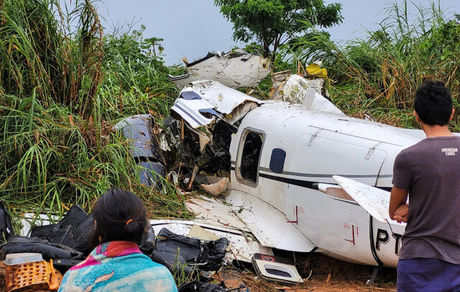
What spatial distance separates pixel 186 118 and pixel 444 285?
6.45 meters

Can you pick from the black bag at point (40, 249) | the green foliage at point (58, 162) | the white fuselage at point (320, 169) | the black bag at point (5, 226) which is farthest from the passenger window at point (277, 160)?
the black bag at point (5, 226)

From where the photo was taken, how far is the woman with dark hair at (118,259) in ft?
7.59

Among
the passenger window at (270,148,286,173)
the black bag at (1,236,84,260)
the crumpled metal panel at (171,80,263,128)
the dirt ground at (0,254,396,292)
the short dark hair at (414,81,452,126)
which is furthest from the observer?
the crumpled metal panel at (171,80,263,128)

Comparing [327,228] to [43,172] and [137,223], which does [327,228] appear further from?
[137,223]

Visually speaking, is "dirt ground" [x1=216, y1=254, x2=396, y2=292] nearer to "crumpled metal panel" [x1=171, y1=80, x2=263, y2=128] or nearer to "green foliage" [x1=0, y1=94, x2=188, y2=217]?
"green foliage" [x1=0, y1=94, x2=188, y2=217]

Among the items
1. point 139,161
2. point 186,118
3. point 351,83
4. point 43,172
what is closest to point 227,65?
point 186,118

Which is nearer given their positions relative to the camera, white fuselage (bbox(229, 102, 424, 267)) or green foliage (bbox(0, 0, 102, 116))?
white fuselage (bbox(229, 102, 424, 267))

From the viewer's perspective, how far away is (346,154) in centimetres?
712

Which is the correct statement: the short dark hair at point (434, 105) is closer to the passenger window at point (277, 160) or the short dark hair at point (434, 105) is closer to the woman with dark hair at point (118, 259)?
the woman with dark hair at point (118, 259)

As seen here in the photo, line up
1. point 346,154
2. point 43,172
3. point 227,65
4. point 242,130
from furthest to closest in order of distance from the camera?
point 227,65 → point 242,130 → point 43,172 → point 346,154

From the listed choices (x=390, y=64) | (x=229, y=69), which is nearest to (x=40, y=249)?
(x=229, y=69)

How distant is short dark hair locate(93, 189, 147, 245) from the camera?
7.79 ft

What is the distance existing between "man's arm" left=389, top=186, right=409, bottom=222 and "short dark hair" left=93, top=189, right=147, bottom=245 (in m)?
1.58

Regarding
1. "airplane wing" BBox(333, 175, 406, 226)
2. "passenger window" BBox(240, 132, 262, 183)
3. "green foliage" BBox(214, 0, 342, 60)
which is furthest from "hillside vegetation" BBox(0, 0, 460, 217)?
"green foliage" BBox(214, 0, 342, 60)
